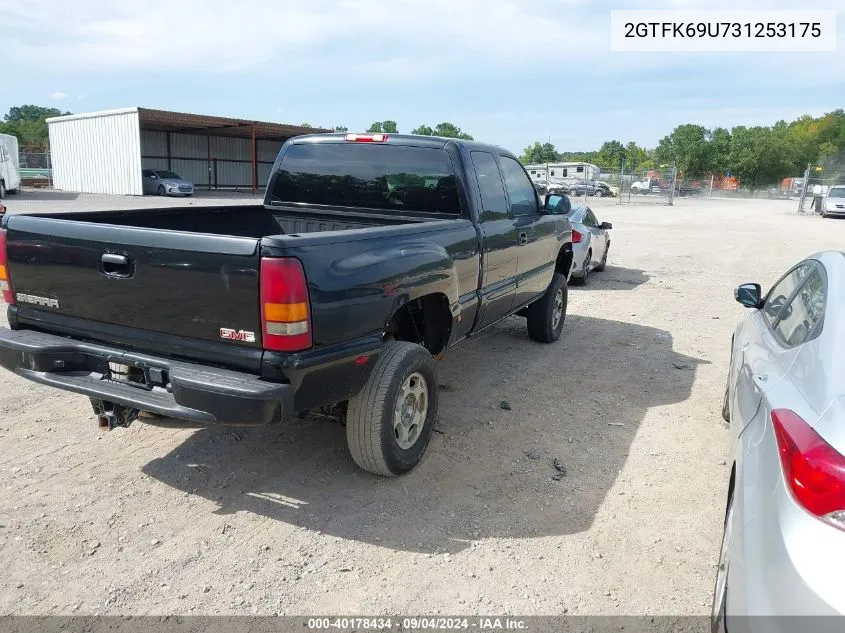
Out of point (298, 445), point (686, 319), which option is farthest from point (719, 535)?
point (686, 319)

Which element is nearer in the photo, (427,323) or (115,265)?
(115,265)

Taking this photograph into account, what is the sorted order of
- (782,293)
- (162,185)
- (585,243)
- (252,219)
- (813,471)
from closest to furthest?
1. (813,471)
2. (782,293)
3. (252,219)
4. (585,243)
5. (162,185)

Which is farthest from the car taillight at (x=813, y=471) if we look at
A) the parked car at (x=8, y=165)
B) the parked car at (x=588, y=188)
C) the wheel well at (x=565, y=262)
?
the parked car at (x=588, y=188)

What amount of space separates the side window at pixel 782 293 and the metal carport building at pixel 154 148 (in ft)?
98.1

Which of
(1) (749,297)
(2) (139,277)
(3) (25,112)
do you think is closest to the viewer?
(2) (139,277)

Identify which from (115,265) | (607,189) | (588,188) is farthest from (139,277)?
(607,189)

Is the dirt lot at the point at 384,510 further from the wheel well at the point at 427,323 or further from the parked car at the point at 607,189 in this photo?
the parked car at the point at 607,189

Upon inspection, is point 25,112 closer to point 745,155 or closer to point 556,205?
point 745,155

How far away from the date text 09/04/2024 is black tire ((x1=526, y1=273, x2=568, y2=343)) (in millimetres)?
4416

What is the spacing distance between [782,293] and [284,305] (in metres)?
2.97

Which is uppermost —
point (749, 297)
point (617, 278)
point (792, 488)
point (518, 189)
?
point (518, 189)

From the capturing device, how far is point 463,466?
13.5ft

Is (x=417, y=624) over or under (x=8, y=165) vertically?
under

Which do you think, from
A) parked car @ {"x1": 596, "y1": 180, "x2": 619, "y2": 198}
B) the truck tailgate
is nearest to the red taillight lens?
the truck tailgate
